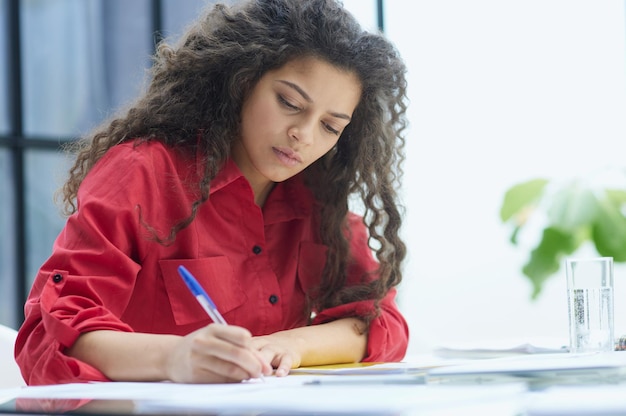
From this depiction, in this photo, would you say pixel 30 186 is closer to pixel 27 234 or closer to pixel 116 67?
pixel 27 234

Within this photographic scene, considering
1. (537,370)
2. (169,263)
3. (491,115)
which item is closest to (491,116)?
(491,115)

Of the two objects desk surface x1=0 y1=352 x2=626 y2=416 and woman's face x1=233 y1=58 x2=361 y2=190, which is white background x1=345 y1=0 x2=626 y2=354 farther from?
desk surface x1=0 y1=352 x2=626 y2=416

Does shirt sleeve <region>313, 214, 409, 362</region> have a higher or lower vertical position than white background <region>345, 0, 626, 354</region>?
lower

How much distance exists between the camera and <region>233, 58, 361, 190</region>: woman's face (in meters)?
1.60

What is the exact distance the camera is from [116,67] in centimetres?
447

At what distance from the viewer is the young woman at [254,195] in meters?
1.42

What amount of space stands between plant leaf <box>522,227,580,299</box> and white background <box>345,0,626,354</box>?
0.14 meters

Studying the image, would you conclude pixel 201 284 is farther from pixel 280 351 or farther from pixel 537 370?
pixel 537 370

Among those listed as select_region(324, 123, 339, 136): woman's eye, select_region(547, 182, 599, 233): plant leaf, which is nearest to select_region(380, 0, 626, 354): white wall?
select_region(547, 182, 599, 233): plant leaf

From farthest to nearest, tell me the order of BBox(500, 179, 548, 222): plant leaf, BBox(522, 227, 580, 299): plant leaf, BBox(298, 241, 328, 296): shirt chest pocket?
BBox(500, 179, 548, 222): plant leaf, BBox(522, 227, 580, 299): plant leaf, BBox(298, 241, 328, 296): shirt chest pocket

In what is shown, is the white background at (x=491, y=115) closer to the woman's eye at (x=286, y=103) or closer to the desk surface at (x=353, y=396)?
the woman's eye at (x=286, y=103)

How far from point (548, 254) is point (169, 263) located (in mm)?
3217

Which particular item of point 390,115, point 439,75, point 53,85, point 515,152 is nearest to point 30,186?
point 53,85

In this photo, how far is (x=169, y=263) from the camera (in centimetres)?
156
